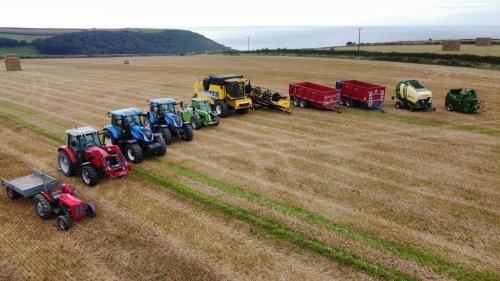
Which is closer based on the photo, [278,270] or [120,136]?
[278,270]

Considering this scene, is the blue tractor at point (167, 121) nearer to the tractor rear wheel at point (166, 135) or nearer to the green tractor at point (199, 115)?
the tractor rear wheel at point (166, 135)

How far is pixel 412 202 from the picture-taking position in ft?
37.6

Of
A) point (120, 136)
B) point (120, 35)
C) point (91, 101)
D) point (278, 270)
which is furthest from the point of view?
point (120, 35)

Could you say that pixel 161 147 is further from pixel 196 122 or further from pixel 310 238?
pixel 310 238

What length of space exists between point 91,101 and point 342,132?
1829cm

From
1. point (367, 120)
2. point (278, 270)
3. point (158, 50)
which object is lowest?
point (278, 270)

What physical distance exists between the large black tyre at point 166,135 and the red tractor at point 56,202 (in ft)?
18.5

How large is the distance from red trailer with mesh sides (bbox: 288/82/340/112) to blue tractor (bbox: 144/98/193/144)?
969 centimetres

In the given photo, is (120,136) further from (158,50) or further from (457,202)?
(158,50)

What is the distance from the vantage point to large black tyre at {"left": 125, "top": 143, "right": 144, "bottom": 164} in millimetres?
13969

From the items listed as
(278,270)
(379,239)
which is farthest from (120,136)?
(379,239)

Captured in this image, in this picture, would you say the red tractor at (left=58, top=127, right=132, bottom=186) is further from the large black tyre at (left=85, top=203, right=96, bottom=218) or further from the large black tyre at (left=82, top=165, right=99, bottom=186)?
the large black tyre at (left=85, top=203, right=96, bottom=218)

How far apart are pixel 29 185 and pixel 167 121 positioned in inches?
267

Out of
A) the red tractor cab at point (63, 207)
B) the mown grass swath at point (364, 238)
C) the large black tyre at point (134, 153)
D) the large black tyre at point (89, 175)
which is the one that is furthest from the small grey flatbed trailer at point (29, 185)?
the mown grass swath at point (364, 238)
